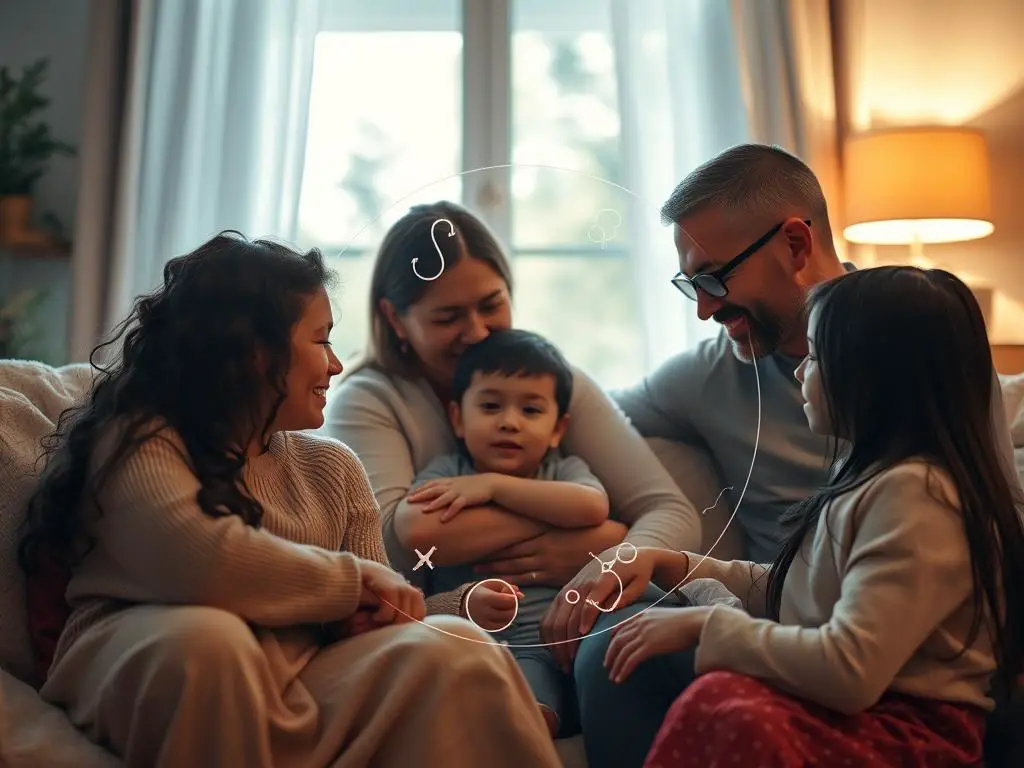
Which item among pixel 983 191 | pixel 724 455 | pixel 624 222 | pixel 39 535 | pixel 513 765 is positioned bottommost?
pixel 513 765

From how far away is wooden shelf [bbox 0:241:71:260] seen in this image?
2953 mm

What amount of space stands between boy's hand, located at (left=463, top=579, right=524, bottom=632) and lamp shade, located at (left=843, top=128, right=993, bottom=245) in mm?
1643

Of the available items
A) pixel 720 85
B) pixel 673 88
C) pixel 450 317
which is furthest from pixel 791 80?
pixel 450 317

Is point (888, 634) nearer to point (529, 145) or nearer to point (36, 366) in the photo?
point (36, 366)

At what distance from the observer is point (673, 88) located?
2.81 meters

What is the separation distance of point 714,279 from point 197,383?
2.30 ft

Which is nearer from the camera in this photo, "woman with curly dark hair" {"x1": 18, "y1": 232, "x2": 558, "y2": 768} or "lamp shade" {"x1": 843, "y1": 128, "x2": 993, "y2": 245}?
"woman with curly dark hair" {"x1": 18, "y1": 232, "x2": 558, "y2": 768}

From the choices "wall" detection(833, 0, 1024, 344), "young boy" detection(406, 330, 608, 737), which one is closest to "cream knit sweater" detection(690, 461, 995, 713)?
"young boy" detection(406, 330, 608, 737)

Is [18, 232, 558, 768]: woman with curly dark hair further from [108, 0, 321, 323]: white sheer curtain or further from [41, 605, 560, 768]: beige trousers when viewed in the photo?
[108, 0, 321, 323]: white sheer curtain

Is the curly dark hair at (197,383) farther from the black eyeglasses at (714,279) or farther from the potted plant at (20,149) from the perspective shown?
the potted plant at (20,149)

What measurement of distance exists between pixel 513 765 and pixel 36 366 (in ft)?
3.06

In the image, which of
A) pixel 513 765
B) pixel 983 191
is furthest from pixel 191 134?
pixel 513 765

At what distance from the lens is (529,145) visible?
2908 millimetres

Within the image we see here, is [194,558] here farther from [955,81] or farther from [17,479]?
[955,81]
